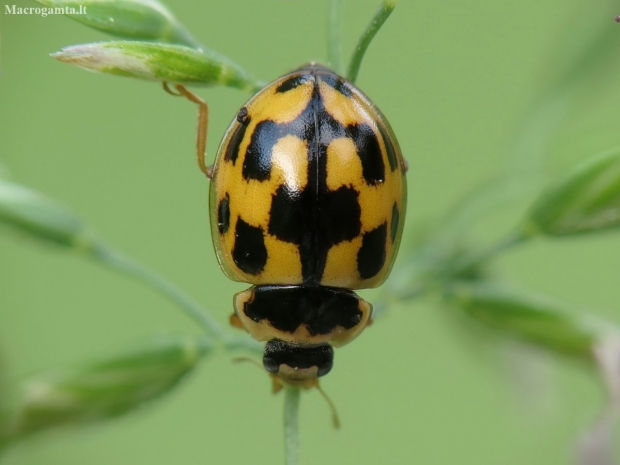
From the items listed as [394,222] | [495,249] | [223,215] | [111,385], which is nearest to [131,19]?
[223,215]

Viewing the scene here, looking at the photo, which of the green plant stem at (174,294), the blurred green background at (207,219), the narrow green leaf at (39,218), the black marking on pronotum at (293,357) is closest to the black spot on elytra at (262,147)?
the black marking on pronotum at (293,357)

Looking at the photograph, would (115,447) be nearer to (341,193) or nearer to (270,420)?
(270,420)

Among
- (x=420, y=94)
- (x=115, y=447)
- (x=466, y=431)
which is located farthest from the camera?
(x=420, y=94)

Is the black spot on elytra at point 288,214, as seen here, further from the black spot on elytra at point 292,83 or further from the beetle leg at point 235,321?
the beetle leg at point 235,321

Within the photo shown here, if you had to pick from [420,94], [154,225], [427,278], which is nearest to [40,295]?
[154,225]

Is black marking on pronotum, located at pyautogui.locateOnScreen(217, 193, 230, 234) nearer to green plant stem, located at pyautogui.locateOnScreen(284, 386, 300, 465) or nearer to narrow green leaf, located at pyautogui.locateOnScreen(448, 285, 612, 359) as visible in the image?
green plant stem, located at pyautogui.locateOnScreen(284, 386, 300, 465)

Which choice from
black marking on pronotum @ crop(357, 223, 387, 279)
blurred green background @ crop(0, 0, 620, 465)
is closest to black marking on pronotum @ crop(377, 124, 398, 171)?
black marking on pronotum @ crop(357, 223, 387, 279)
